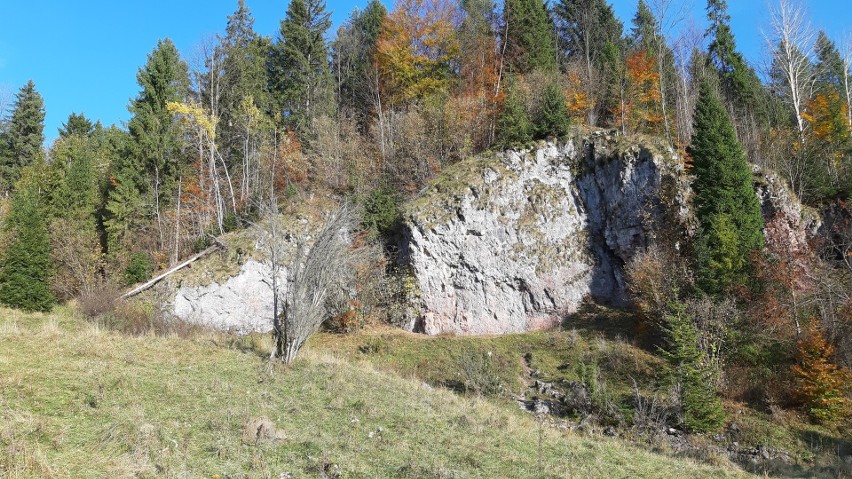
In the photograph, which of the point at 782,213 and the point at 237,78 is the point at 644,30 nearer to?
the point at 782,213

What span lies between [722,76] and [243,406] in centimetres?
3587

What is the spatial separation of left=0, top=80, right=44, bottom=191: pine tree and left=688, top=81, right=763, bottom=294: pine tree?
46.2 meters

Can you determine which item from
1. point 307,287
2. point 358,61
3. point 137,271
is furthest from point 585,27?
point 137,271

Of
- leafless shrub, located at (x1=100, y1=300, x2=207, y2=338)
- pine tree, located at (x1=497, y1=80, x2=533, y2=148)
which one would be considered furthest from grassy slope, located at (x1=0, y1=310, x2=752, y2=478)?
pine tree, located at (x1=497, y1=80, x2=533, y2=148)

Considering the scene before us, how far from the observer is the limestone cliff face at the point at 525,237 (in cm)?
2270

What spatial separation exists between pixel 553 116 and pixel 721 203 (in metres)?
9.87

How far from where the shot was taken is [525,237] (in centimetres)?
2381

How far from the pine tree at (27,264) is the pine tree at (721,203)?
28.6m

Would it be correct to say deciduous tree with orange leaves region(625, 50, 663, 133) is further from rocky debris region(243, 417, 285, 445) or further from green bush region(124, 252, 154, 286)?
green bush region(124, 252, 154, 286)

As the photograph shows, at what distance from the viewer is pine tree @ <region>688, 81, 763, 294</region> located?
60.2 ft

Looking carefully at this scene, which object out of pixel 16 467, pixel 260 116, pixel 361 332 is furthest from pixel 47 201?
pixel 16 467

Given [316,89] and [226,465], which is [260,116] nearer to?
[316,89]

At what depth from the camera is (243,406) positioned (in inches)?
341

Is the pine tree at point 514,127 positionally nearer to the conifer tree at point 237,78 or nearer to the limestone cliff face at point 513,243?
the limestone cliff face at point 513,243
